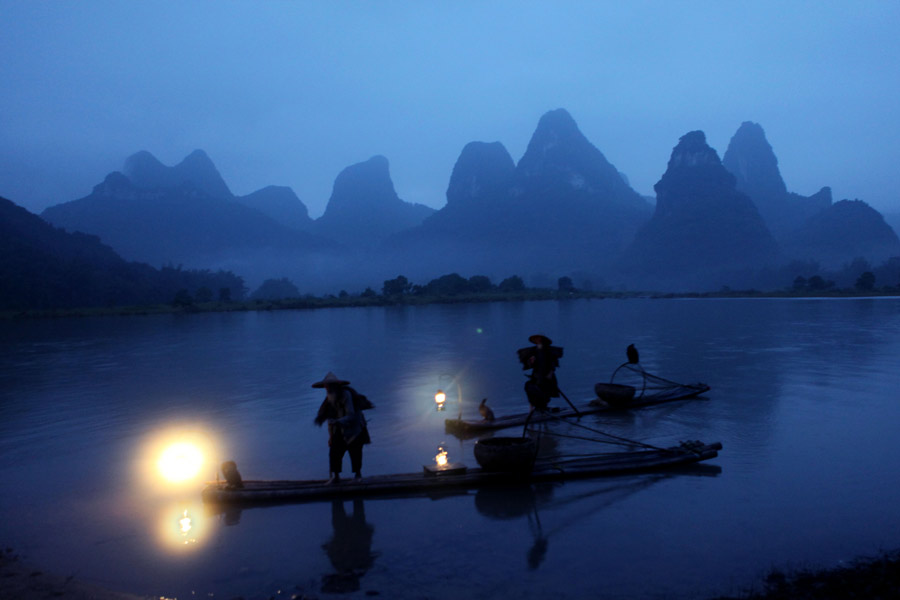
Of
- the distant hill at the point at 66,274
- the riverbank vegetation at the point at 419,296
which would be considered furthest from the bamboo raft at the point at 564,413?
the distant hill at the point at 66,274

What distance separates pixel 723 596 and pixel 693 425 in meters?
6.14

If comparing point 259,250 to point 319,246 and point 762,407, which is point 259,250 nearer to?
point 319,246

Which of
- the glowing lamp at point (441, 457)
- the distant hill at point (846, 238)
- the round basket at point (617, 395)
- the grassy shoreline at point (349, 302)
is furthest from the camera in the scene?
the distant hill at point (846, 238)

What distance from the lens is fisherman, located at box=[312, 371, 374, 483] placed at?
21.8 feet

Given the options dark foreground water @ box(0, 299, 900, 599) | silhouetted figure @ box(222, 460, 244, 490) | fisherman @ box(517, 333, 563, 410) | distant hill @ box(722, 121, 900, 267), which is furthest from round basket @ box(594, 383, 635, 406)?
distant hill @ box(722, 121, 900, 267)

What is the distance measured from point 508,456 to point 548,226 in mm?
144985

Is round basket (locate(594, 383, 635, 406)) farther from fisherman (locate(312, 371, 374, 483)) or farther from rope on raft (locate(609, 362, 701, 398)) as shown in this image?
fisherman (locate(312, 371, 374, 483))

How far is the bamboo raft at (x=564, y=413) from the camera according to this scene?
952 centimetres

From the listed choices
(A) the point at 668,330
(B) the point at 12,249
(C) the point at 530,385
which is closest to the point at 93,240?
(B) the point at 12,249

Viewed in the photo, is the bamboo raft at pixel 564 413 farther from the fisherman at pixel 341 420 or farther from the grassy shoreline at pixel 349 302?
the grassy shoreline at pixel 349 302

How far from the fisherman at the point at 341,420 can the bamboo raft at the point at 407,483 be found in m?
0.22

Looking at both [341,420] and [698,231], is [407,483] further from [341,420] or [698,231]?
[698,231]

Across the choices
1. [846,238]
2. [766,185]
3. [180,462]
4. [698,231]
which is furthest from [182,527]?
[766,185]

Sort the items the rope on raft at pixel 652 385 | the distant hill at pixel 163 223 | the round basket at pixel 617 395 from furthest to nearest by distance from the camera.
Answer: the distant hill at pixel 163 223, the rope on raft at pixel 652 385, the round basket at pixel 617 395
